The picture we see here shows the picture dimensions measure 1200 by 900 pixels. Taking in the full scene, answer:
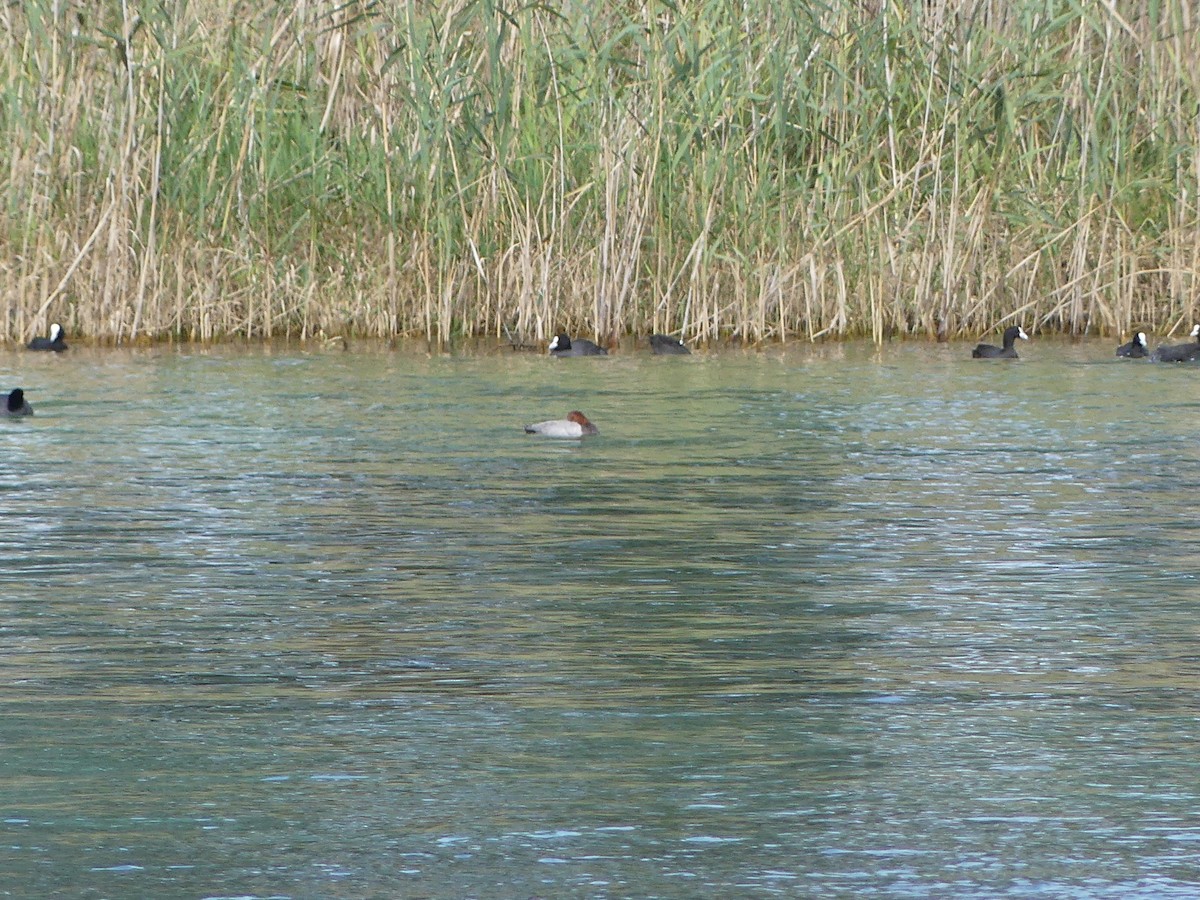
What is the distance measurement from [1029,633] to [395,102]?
10.1 m

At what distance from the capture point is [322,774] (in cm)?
502

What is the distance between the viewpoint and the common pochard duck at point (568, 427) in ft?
37.0

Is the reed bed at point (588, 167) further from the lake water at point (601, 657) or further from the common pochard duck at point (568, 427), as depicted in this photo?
the common pochard duck at point (568, 427)

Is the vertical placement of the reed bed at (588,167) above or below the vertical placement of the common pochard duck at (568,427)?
above

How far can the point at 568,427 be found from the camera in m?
11.3

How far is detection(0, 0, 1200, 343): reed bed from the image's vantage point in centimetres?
1525

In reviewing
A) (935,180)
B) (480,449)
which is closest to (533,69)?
(935,180)

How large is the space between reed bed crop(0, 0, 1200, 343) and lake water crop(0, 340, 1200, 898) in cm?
355

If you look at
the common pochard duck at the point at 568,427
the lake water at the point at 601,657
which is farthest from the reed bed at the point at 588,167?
the common pochard duck at the point at 568,427

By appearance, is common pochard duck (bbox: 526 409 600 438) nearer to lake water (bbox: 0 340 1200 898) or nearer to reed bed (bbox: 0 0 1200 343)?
lake water (bbox: 0 340 1200 898)

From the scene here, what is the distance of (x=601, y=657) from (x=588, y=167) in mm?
9979

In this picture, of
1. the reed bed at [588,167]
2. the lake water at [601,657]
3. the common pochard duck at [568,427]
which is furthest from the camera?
the reed bed at [588,167]

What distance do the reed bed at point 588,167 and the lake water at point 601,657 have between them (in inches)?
140

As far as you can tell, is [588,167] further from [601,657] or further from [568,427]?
[601,657]
